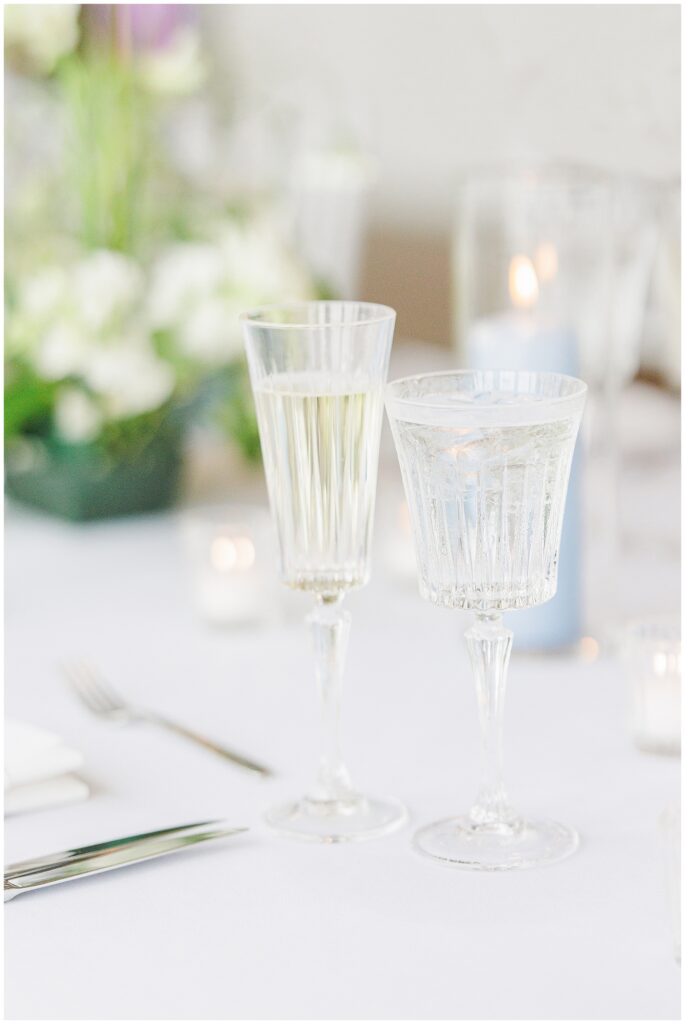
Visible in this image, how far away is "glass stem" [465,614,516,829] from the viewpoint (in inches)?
35.8

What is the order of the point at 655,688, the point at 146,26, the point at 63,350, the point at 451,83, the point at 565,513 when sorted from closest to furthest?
the point at 655,688
the point at 565,513
the point at 63,350
the point at 146,26
the point at 451,83

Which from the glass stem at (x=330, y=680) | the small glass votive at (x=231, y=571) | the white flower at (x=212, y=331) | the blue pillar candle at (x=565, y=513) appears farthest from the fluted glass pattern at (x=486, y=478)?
the white flower at (x=212, y=331)

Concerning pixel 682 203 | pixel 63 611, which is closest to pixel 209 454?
pixel 63 611

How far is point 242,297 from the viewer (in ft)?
5.81

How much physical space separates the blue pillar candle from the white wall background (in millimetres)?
598

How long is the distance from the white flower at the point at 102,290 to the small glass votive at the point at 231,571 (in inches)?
13.6

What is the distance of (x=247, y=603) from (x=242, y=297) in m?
0.49

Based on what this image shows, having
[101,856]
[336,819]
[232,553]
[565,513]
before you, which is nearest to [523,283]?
[565,513]

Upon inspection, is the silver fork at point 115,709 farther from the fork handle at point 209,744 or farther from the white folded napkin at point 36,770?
the white folded napkin at point 36,770

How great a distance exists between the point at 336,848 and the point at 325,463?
0.25 metres

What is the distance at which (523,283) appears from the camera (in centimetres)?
139

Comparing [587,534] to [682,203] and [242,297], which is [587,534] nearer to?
[682,203]

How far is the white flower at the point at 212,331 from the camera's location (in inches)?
68.6

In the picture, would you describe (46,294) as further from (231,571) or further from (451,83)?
(451,83)
